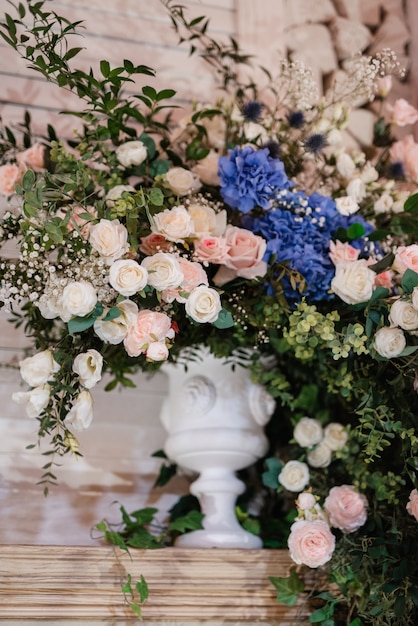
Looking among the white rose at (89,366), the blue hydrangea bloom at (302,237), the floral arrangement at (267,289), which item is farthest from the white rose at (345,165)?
the white rose at (89,366)

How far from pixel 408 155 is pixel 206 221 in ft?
1.70

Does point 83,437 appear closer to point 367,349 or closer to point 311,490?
point 311,490

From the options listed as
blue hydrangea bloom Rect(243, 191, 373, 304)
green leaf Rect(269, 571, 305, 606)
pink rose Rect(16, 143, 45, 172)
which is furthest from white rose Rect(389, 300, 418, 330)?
pink rose Rect(16, 143, 45, 172)

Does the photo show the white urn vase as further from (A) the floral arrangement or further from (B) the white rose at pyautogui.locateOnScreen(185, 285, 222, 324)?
(B) the white rose at pyautogui.locateOnScreen(185, 285, 222, 324)

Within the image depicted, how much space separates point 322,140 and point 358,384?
47 centimetres

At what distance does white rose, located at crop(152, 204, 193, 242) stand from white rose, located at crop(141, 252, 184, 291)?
0.06m

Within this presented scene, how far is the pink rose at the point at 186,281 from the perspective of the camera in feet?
3.96

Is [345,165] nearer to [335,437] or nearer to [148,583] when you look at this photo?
[335,437]

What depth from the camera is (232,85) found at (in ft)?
5.88

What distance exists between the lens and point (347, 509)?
4.43 feet

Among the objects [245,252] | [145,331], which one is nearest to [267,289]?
[245,252]

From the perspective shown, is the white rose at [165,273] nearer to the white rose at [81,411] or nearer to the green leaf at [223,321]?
the green leaf at [223,321]

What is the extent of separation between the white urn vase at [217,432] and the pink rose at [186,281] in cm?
23

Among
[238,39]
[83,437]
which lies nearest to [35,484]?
[83,437]
